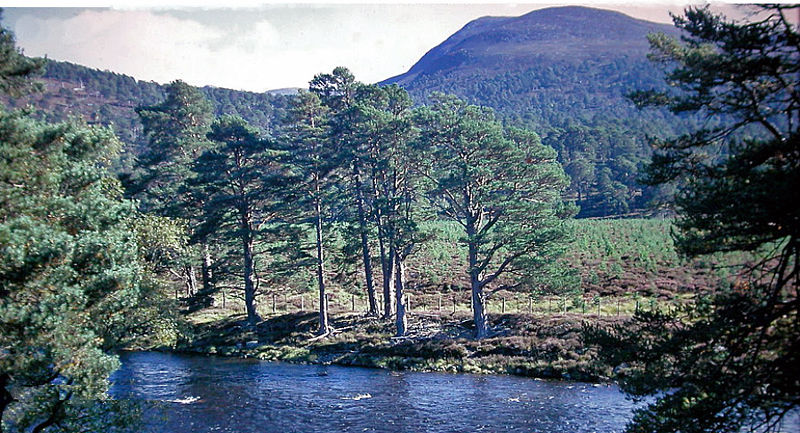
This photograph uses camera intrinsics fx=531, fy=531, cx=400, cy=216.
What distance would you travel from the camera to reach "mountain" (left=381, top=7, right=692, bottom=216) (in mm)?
81438

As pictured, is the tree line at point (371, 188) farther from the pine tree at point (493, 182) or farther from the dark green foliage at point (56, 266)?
the dark green foliage at point (56, 266)

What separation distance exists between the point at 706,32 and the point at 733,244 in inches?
165

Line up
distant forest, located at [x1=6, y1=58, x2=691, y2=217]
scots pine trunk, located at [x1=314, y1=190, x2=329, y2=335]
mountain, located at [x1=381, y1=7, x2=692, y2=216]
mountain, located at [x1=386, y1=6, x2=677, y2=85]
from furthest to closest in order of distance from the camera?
mountain, located at [x1=386, y1=6, x2=677, y2=85] → distant forest, located at [x1=6, y1=58, x2=691, y2=217] → mountain, located at [x1=381, y1=7, x2=692, y2=216] → scots pine trunk, located at [x1=314, y1=190, x2=329, y2=335]

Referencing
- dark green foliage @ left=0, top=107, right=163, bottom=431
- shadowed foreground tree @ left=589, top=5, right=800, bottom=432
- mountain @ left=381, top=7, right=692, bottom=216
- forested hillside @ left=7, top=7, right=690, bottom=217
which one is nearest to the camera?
shadowed foreground tree @ left=589, top=5, right=800, bottom=432

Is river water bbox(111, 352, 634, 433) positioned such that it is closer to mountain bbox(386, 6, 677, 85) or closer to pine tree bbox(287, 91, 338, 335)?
pine tree bbox(287, 91, 338, 335)

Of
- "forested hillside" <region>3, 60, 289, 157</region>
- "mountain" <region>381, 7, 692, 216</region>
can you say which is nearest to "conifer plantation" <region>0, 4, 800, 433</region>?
"mountain" <region>381, 7, 692, 216</region>

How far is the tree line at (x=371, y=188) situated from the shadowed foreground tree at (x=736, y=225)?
1666 centimetres

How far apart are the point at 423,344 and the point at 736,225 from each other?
70.3 feet

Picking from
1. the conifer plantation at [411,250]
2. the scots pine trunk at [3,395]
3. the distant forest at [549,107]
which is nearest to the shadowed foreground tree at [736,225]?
the conifer plantation at [411,250]

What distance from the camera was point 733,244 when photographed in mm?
9617

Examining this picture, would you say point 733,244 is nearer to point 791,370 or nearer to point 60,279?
point 791,370

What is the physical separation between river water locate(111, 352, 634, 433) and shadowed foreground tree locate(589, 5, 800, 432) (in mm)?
8845

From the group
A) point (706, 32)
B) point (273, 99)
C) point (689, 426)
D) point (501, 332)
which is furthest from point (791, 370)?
point (273, 99)

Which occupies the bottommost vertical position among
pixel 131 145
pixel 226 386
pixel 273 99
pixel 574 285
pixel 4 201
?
pixel 226 386
